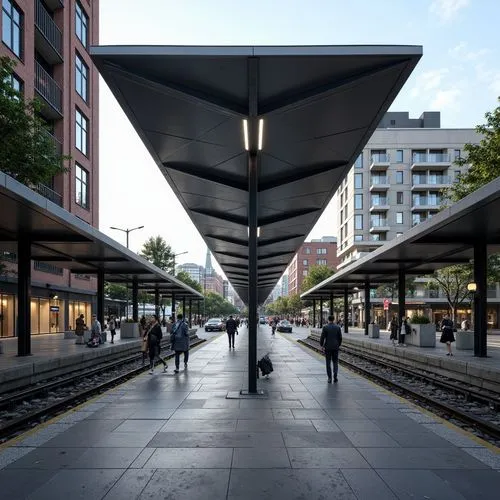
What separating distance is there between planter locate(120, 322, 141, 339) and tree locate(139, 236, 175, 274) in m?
35.6

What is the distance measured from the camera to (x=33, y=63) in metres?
33.2

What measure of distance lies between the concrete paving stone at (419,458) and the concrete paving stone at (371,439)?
219 millimetres

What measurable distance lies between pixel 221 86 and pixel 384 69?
2.98 meters

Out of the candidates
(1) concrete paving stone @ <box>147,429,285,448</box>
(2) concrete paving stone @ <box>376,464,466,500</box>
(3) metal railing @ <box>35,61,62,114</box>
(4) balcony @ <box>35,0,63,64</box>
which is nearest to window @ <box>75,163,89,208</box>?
(3) metal railing @ <box>35,61,62,114</box>

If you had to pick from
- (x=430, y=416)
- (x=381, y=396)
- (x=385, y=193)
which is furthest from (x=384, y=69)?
(x=385, y=193)

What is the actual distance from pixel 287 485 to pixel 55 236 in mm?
15441

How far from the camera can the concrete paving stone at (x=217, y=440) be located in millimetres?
7309

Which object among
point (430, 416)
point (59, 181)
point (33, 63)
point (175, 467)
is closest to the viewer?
point (175, 467)

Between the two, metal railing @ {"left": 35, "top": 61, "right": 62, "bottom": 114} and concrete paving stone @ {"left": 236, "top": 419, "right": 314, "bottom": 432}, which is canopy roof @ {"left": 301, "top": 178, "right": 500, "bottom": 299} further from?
metal railing @ {"left": 35, "top": 61, "right": 62, "bottom": 114}

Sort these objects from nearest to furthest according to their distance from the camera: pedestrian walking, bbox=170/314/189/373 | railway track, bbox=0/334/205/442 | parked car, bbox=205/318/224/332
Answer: railway track, bbox=0/334/205/442
pedestrian walking, bbox=170/314/189/373
parked car, bbox=205/318/224/332

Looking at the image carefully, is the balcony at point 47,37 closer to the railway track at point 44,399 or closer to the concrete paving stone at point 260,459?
the railway track at point 44,399

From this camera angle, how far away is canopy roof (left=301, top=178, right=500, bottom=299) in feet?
44.2

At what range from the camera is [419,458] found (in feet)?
22.1

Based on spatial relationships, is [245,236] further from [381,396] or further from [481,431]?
[481,431]
